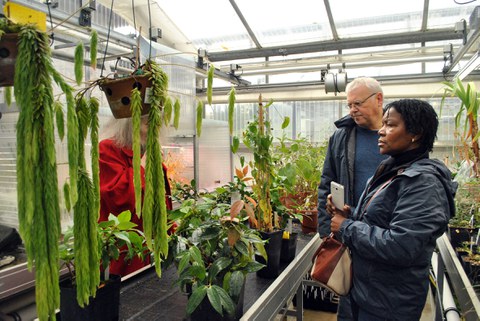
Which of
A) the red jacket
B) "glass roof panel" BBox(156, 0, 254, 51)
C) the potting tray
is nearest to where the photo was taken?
the potting tray

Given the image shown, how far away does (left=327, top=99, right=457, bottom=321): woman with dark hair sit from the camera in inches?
48.0

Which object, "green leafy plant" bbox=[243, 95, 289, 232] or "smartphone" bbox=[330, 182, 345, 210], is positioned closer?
"smartphone" bbox=[330, 182, 345, 210]

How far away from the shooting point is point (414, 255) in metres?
1.22

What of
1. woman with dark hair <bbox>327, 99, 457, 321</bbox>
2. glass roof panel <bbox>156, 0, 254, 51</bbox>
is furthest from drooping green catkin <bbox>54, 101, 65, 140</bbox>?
glass roof panel <bbox>156, 0, 254, 51</bbox>

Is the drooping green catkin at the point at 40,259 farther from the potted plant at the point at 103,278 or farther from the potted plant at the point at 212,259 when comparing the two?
the potted plant at the point at 212,259

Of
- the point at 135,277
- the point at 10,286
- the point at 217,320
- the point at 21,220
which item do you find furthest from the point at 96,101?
the point at 10,286

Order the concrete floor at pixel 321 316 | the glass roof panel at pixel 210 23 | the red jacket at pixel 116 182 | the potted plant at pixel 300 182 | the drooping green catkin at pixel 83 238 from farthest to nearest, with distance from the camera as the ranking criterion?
the glass roof panel at pixel 210 23
the concrete floor at pixel 321 316
the potted plant at pixel 300 182
the red jacket at pixel 116 182
the drooping green catkin at pixel 83 238

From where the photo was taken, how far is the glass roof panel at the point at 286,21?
12.2 ft

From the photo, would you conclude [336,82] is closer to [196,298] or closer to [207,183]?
[207,183]

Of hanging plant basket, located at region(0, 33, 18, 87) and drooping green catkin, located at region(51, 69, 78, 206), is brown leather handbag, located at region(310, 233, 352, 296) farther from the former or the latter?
hanging plant basket, located at region(0, 33, 18, 87)

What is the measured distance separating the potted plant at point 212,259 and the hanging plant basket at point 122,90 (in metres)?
0.55

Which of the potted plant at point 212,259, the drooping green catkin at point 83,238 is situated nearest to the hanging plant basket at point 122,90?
the drooping green catkin at point 83,238

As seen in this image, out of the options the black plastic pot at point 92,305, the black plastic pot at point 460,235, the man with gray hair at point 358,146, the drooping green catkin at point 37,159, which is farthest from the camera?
the black plastic pot at point 460,235

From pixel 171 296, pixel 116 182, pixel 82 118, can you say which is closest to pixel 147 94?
pixel 82 118
